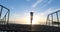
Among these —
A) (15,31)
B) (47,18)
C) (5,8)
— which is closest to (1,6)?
(5,8)

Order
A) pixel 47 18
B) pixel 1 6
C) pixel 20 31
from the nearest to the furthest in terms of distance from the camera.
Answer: pixel 20 31
pixel 1 6
pixel 47 18

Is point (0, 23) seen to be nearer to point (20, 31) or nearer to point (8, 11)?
point (8, 11)

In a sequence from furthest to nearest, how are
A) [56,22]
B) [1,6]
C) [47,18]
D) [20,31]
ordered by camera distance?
[47,18] < [56,22] < [1,6] < [20,31]

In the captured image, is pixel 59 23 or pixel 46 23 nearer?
pixel 59 23

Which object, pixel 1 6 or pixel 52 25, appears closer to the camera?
pixel 1 6

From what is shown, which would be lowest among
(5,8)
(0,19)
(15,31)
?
(15,31)

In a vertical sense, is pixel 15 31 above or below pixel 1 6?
below

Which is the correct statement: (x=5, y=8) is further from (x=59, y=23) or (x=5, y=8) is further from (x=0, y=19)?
(x=59, y=23)

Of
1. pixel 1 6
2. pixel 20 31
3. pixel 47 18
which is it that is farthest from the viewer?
pixel 47 18

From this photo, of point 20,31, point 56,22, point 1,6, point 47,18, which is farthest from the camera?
point 47,18

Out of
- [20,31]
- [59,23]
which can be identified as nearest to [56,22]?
[59,23]
